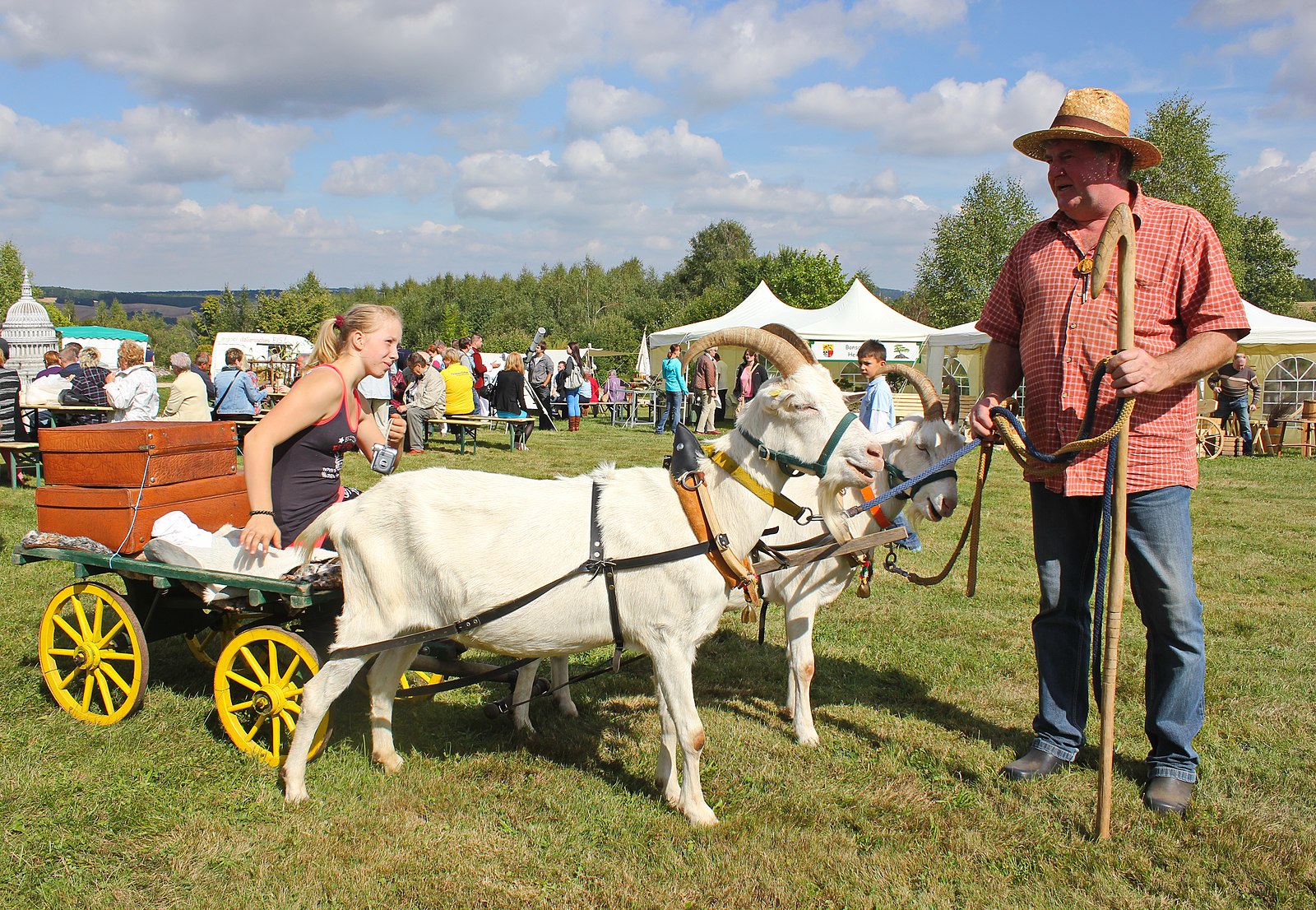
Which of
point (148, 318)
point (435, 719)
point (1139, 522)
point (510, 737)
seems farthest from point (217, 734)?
point (148, 318)

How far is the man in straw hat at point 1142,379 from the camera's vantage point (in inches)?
147

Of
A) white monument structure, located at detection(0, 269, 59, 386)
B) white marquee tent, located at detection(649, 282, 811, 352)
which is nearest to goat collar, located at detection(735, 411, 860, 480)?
white marquee tent, located at detection(649, 282, 811, 352)

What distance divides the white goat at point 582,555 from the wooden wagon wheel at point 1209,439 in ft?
61.0

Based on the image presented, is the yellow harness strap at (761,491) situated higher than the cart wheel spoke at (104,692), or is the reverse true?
the yellow harness strap at (761,491)

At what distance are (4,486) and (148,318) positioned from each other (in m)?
→ 134

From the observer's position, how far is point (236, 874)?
349 centimetres

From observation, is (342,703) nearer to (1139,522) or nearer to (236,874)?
(236,874)

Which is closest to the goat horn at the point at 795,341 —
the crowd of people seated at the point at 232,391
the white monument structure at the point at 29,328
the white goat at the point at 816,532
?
the white goat at the point at 816,532

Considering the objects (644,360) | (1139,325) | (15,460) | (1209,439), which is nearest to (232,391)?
(15,460)

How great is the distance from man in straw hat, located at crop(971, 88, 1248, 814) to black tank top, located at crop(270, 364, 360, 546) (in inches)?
128

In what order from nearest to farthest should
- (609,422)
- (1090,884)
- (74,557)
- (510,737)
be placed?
(1090,884) → (74,557) → (510,737) → (609,422)

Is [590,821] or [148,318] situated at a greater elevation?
[148,318]

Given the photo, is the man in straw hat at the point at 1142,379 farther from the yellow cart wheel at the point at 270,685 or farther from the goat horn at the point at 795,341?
the yellow cart wheel at the point at 270,685

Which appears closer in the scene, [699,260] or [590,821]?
[590,821]
